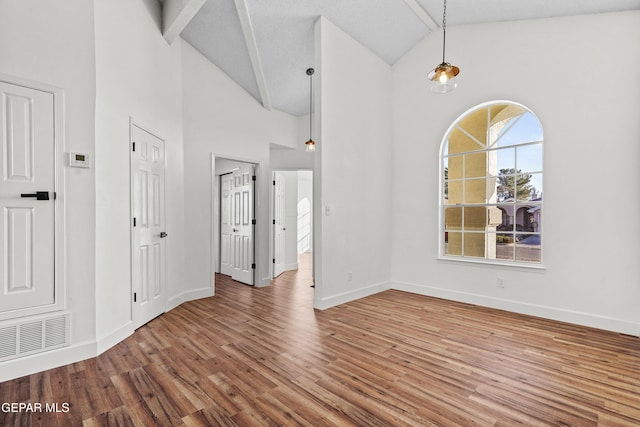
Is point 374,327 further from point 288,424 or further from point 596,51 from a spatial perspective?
point 596,51

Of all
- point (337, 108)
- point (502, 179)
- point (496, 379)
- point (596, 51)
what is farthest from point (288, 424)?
point (596, 51)

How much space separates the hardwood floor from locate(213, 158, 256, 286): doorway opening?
6.03 ft

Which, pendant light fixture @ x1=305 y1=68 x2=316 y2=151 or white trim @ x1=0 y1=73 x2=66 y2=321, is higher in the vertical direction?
pendant light fixture @ x1=305 y1=68 x2=316 y2=151

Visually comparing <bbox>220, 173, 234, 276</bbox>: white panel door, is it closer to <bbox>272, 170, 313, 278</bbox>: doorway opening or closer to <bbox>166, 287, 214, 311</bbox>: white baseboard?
<bbox>272, 170, 313, 278</bbox>: doorway opening

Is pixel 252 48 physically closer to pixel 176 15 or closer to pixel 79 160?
pixel 176 15

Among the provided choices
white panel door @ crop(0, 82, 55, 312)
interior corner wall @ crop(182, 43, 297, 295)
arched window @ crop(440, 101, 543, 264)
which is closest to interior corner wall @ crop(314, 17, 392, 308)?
arched window @ crop(440, 101, 543, 264)

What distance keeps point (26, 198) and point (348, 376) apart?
2798 mm

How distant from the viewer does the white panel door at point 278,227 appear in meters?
6.08

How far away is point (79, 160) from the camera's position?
2564 mm

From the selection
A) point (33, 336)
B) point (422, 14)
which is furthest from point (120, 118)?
point (422, 14)

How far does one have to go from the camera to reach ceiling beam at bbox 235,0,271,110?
3654 millimetres

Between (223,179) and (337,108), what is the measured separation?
3.00 m

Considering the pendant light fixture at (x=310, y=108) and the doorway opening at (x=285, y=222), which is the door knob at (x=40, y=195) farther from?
the doorway opening at (x=285, y=222)

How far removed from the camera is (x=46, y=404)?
1965 mm
